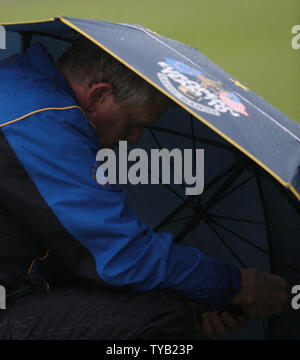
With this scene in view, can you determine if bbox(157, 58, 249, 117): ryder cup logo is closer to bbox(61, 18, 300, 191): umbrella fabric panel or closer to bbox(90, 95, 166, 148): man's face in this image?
bbox(61, 18, 300, 191): umbrella fabric panel

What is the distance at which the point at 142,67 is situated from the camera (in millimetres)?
Answer: 778

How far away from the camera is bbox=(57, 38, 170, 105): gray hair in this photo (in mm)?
1053

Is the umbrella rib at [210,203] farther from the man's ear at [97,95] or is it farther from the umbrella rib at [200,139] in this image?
the man's ear at [97,95]

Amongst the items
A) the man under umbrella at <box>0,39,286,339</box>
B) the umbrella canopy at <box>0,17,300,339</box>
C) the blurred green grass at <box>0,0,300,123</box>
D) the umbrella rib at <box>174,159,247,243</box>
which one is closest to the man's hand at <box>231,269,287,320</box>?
the man under umbrella at <box>0,39,286,339</box>

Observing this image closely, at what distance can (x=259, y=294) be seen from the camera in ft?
3.71

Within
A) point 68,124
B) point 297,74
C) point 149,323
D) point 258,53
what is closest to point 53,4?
point 258,53

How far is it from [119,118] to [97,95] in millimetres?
81

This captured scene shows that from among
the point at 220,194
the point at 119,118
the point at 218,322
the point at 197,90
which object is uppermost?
the point at 197,90

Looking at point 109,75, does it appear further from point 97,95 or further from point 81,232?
point 81,232

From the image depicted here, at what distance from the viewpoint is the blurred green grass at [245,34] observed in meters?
2.63

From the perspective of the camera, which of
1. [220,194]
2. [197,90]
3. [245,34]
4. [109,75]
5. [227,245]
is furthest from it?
[245,34]

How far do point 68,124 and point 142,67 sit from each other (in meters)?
0.21

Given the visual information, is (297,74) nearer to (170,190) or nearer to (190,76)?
(170,190)

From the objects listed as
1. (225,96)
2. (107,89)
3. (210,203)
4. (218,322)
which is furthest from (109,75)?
(218,322)
